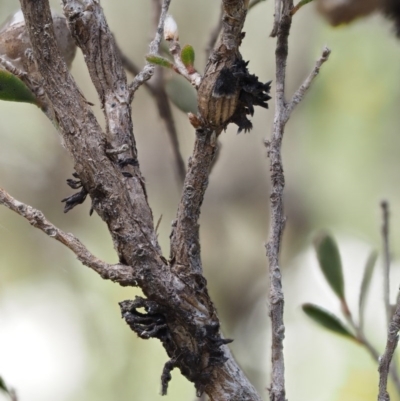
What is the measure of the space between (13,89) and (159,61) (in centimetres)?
11

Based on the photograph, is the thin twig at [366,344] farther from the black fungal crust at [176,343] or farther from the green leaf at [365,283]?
the black fungal crust at [176,343]

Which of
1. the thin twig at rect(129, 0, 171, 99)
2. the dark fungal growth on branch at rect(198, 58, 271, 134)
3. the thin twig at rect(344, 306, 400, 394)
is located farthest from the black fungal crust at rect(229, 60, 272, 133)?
the thin twig at rect(344, 306, 400, 394)

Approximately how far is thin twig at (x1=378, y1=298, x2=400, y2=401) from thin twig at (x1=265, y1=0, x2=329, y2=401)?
6 cm

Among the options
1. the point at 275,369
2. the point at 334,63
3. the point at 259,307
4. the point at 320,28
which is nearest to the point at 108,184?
the point at 275,369

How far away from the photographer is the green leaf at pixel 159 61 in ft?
1.32

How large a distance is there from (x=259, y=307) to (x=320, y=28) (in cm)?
76

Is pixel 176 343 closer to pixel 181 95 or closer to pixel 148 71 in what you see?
pixel 148 71

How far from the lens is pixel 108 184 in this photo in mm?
385

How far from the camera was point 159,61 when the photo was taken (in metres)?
0.41

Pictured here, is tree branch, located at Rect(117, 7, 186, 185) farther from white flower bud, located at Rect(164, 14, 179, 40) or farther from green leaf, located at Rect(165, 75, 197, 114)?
white flower bud, located at Rect(164, 14, 179, 40)

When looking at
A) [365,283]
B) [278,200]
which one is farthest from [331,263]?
[278,200]

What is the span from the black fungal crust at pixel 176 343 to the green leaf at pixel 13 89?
0.17m

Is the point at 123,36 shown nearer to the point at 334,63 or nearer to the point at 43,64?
the point at 334,63

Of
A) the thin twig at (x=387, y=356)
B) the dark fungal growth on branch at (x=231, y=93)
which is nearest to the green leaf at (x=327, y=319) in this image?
the thin twig at (x=387, y=356)
